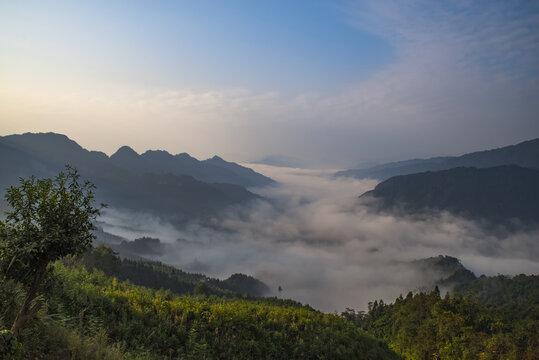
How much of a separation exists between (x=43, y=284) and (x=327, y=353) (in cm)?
1660

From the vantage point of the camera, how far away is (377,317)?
127m

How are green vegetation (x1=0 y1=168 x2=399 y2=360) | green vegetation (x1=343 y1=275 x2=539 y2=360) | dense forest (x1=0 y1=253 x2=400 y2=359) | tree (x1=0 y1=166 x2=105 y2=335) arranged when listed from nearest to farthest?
tree (x1=0 y1=166 x2=105 y2=335), green vegetation (x1=0 y1=168 x2=399 y2=360), dense forest (x1=0 y1=253 x2=400 y2=359), green vegetation (x1=343 y1=275 x2=539 y2=360)

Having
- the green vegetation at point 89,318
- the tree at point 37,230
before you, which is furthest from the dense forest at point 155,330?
the tree at point 37,230

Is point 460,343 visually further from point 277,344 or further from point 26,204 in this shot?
point 26,204

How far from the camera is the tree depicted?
8266 mm

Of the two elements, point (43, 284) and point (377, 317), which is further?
point (377, 317)

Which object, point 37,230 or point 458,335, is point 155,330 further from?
point 458,335

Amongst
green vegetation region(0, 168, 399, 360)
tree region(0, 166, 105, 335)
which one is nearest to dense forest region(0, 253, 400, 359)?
green vegetation region(0, 168, 399, 360)

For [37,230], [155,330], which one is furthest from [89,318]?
[37,230]

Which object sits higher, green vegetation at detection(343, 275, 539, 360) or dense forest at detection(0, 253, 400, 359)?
dense forest at detection(0, 253, 400, 359)

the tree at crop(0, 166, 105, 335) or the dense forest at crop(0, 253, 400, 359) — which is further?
the dense forest at crop(0, 253, 400, 359)

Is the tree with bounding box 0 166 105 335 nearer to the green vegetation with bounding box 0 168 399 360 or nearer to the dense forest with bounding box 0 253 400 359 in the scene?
the green vegetation with bounding box 0 168 399 360

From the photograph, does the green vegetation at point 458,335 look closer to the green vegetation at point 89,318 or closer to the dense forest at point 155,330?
the dense forest at point 155,330

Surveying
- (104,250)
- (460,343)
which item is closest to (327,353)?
(460,343)
